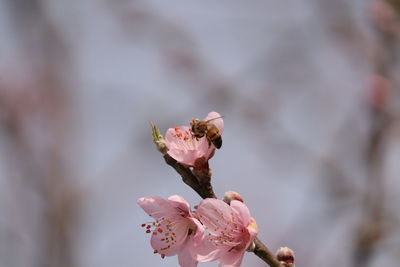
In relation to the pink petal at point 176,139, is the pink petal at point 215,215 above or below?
below

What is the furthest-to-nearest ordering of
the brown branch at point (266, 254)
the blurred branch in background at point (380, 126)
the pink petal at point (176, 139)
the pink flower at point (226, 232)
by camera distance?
the blurred branch in background at point (380, 126) → the pink petal at point (176, 139) → the pink flower at point (226, 232) → the brown branch at point (266, 254)

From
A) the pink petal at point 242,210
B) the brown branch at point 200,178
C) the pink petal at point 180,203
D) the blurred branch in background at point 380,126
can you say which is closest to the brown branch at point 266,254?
the brown branch at point 200,178

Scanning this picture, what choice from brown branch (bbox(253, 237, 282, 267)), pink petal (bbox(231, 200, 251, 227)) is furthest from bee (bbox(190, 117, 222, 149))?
brown branch (bbox(253, 237, 282, 267))

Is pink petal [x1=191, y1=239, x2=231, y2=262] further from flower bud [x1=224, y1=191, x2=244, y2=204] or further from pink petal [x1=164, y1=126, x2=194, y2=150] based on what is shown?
pink petal [x1=164, y1=126, x2=194, y2=150]

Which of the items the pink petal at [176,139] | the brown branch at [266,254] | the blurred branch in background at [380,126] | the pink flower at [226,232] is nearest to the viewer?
the brown branch at [266,254]

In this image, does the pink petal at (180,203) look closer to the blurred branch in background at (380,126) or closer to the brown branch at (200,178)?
the brown branch at (200,178)

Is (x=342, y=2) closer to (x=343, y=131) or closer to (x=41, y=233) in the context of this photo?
(x=343, y=131)

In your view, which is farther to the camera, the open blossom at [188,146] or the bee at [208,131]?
the bee at [208,131]

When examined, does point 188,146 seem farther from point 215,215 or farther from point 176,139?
point 215,215
